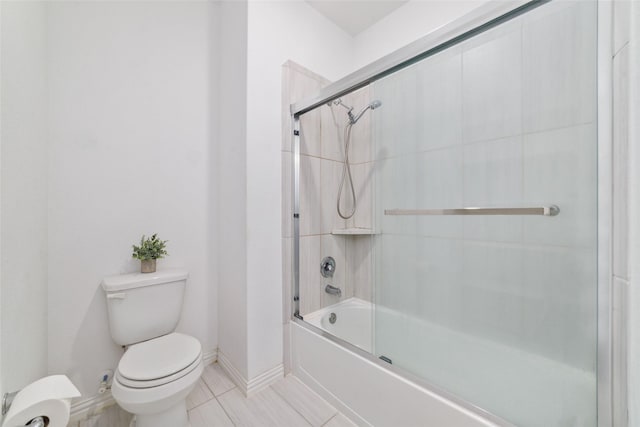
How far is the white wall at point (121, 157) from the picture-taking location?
1.27 metres

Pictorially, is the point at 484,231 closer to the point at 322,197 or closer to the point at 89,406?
the point at 322,197

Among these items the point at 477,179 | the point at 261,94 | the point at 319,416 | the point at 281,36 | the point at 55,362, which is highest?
the point at 281,36

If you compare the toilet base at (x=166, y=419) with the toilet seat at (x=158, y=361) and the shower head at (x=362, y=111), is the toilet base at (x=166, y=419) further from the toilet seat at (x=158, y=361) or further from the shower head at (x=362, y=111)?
Answer: the shower head at (x=362, y=111)

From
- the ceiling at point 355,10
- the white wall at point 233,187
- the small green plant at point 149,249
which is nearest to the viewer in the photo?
the small green plant at point 149,249

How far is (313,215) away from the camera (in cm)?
177

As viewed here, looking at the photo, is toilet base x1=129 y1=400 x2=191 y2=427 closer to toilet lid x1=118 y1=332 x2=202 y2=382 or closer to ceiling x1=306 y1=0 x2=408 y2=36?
toilet lid x1=118 y1=332 x2=202 y2=382

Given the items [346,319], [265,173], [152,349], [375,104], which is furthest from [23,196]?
[346,319]

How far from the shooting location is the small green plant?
4.61 feet

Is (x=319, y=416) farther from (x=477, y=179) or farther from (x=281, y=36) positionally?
(x=281, y=36)

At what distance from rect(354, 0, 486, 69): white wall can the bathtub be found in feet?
5.35

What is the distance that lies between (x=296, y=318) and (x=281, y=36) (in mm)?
1817

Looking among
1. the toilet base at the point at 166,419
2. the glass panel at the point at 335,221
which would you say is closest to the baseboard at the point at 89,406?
the toilet base at the point at 166,419

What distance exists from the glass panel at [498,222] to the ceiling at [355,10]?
1078 millimetres

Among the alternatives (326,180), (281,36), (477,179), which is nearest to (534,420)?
(477,179)
